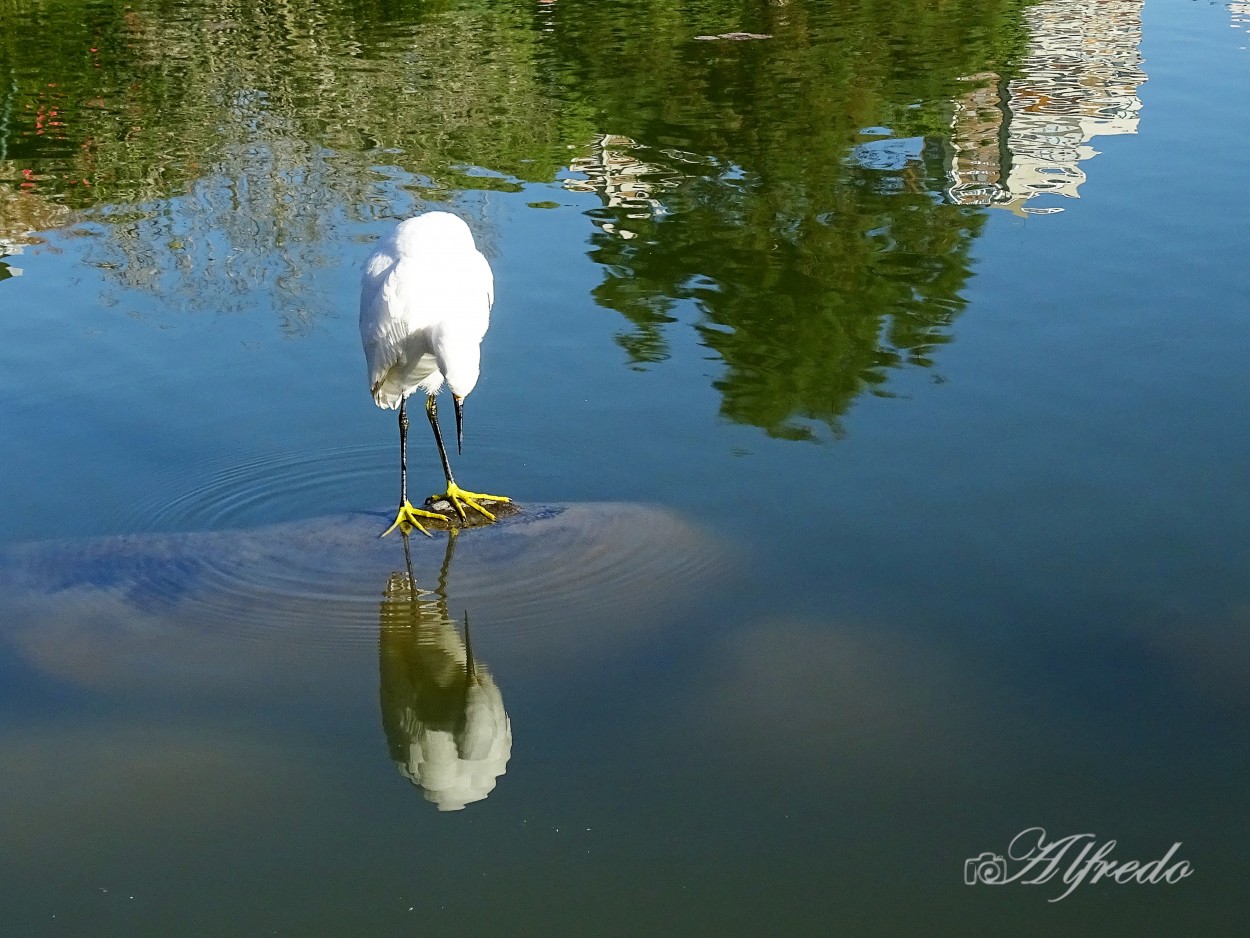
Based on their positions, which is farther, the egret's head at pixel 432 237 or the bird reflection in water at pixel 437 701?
the egret's head at pixel 432 237

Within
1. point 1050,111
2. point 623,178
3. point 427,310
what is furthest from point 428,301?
point 1050,111

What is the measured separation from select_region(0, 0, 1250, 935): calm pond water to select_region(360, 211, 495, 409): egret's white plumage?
83cm

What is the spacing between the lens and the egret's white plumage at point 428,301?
21.9 ft

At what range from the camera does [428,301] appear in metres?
6.69

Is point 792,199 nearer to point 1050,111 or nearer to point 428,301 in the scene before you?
point 1050,111

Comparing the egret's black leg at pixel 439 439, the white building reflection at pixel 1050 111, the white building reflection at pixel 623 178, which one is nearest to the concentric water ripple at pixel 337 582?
the egret's black leg at pixel 439 439

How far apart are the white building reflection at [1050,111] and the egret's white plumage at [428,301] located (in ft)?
19.6

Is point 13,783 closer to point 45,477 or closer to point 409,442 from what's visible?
point 45,477

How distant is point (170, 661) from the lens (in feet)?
19.9

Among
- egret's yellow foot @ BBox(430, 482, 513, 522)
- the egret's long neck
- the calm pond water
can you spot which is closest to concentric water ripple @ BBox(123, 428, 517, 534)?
the calm pond water

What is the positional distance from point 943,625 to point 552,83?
12216 mm

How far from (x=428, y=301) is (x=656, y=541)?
150cm

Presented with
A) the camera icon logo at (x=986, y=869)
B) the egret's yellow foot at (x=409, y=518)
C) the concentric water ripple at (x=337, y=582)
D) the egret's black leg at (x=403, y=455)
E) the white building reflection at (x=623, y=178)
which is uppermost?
the white building reflection at (x=623, y=178)

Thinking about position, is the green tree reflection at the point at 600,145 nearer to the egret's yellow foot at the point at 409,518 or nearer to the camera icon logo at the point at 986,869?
the egret's yellow foot at the point at 409,518
